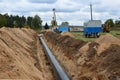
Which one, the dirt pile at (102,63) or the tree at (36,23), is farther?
the tree at (36,23)

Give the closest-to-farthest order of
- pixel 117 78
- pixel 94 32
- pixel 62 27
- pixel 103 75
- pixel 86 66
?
pixel 117 78, pixel 103 75, pixel 86 66, pixel 94 32, pixel 62 27

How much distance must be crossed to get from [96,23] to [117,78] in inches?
1163

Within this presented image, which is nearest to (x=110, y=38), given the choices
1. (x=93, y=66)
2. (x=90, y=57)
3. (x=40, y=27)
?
(x=90, y=57)

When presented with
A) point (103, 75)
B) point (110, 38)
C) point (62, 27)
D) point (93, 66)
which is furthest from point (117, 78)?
point (62, 27)

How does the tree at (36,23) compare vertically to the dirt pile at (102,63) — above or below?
below

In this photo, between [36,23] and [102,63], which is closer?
[102,63]

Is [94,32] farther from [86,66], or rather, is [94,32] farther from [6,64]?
[6,64]

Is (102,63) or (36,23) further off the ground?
(102,63)

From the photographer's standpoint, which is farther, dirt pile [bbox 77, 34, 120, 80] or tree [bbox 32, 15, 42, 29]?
tree [bbox 32, 15, 42, 29]

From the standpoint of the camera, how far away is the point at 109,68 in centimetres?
1115

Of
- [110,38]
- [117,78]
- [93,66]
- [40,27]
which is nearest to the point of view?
[117,78]

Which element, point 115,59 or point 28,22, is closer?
point 115,59

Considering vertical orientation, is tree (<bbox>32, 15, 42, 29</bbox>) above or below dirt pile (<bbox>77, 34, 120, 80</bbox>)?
below

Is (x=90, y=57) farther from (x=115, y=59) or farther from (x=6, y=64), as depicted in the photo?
(x=6, y=64)
